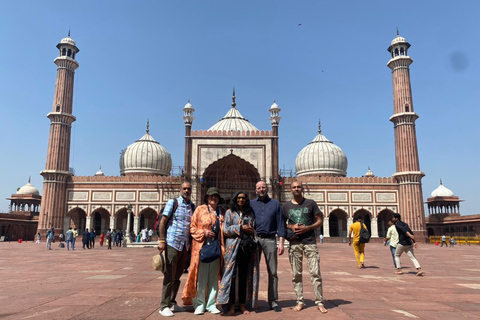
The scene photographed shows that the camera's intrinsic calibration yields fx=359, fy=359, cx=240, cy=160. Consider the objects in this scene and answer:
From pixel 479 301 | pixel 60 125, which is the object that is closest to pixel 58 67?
pixel 60 125

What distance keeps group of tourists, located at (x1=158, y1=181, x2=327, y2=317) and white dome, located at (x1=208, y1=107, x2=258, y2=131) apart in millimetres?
31868

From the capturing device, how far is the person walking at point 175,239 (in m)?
4.32

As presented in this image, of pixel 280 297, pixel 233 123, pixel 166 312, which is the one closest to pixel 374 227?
pixel 233 123

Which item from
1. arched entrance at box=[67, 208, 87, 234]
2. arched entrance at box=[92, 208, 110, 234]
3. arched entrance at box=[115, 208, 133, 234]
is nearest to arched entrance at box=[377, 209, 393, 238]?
arched entrance at box=[115, 208, 133, 234]

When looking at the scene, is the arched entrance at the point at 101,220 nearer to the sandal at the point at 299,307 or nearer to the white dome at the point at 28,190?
the white dome at the point at 28,190

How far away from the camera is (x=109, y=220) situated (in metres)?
33.1

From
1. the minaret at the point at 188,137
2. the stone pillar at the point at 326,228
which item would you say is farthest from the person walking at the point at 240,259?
the stone pillar at the point at 326,228

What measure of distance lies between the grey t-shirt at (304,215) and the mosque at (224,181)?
79.4ft

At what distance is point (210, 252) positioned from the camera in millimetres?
4270

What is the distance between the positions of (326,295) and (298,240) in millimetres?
1200

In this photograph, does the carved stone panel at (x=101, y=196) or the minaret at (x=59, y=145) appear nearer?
the minaret at (x=59, y=145)

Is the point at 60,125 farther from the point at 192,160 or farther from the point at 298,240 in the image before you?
the point at 298,240

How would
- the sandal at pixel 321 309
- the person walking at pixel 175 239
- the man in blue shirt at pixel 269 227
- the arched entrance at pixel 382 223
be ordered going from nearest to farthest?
1. the sandal at pixel 321 309
2. the person walking at pixel 175 239
3. the man in blue shirt at pixel 269 227
4. the arched entrance at pixel 382 223

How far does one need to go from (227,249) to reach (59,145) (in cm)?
3101
